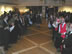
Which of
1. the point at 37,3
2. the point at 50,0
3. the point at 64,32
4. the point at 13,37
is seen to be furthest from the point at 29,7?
the point at 64,32

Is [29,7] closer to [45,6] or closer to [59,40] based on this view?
[45,6]

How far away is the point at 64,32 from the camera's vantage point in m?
4.11

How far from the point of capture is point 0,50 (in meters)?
3.42

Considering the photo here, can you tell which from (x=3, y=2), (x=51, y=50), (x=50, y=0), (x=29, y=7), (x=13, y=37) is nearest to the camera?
(x=51, y=50)

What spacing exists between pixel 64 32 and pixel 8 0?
12712mm

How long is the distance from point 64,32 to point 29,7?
15618 millimetres

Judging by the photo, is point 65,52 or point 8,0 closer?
point 65,52

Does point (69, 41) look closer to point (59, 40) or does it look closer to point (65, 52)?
point (65, 52)

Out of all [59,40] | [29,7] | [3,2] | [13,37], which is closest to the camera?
[59,40]

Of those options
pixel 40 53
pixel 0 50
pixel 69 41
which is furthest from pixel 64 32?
pixel 0 50

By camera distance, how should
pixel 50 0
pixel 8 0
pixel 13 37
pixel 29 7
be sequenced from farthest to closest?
pixel 29 7
pixel 50 0
pixel 8 0
pixel 13 37

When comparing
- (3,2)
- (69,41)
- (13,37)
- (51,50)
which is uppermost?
(3,2)

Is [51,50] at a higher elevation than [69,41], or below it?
below

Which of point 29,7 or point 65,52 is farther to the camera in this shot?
point 29,7
